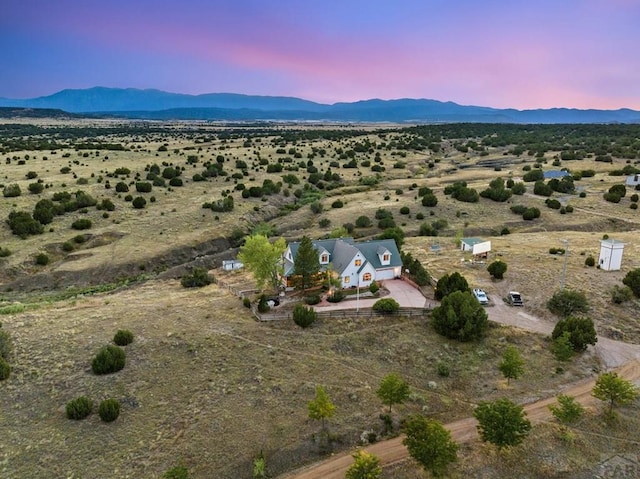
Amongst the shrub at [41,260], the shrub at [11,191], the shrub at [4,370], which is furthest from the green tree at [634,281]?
the shrub at [11,191]

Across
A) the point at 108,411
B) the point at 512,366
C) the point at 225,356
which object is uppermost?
the point at 512,366

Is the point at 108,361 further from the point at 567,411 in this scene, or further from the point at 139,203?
the point at 139,203

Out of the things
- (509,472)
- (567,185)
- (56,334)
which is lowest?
(509,472)

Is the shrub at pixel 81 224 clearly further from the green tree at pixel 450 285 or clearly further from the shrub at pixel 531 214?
the shrub at pixel 531 214

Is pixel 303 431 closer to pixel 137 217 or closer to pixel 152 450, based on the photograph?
pixel 152 450

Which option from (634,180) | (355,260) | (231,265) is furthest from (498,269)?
(634,180)

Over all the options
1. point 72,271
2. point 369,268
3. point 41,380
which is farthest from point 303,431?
point 72,271
